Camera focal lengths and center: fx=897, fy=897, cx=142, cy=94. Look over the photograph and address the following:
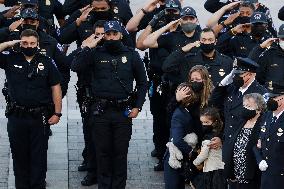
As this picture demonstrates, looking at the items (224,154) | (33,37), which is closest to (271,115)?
(224,154)

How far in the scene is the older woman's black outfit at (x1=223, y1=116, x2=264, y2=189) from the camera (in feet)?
33.1

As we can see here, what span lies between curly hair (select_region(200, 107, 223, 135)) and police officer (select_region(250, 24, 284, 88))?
5.47 ft

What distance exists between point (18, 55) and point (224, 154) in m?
3.09

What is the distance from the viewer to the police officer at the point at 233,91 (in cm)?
1038

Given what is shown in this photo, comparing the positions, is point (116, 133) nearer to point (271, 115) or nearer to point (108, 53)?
point (108, 53)

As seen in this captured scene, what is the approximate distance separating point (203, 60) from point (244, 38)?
1.33m

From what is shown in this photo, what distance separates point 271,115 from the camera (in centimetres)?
992

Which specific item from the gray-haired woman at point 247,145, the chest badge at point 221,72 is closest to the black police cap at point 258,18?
the chest badge at point 221,72

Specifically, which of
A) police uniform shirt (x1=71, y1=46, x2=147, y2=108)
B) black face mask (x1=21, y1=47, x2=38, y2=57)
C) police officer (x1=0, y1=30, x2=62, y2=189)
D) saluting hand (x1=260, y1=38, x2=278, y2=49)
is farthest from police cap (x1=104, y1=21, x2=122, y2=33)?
saluting hand (x1=260, y1=38, x2=278, y2=49)

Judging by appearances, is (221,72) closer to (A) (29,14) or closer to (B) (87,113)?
(B) (87,113)

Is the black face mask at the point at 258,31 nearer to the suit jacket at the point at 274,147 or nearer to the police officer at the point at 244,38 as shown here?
the police officer at the point at 244,38

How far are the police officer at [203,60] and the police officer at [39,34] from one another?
5.01ft

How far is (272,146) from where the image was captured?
32.1 ft

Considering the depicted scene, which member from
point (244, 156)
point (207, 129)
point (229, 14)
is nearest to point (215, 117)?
point (207, 129)
